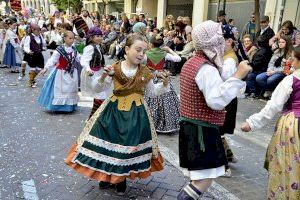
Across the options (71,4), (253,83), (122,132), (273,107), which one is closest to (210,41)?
(273,107)

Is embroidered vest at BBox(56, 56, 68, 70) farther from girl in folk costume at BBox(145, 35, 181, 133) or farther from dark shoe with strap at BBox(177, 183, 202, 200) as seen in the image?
dark shoe with strap at BBox(177, 183, 202, 200)

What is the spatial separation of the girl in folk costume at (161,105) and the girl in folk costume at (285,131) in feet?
9.42

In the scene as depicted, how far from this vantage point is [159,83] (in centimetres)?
377

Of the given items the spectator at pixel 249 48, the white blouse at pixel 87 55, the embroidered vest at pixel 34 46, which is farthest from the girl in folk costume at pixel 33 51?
the spectator at pixel 249 48

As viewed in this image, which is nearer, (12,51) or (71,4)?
(12,51)

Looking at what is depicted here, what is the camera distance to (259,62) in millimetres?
9023

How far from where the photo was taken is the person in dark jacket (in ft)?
29.6

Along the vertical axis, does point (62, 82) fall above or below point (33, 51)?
below

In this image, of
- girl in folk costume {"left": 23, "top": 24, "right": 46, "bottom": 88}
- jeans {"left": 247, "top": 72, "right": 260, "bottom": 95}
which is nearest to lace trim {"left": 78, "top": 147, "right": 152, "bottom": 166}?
jeans {"left": 247, "top": 72, "right": 260, "bottom": 95}

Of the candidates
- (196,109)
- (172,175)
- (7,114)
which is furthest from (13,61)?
(196,109)

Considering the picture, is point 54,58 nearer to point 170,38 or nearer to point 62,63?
point 62,63

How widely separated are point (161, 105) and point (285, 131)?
122 inches

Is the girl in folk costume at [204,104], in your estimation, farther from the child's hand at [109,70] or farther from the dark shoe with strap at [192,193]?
the child's hand at [109,70]

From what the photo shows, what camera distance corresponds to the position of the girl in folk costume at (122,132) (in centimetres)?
347
